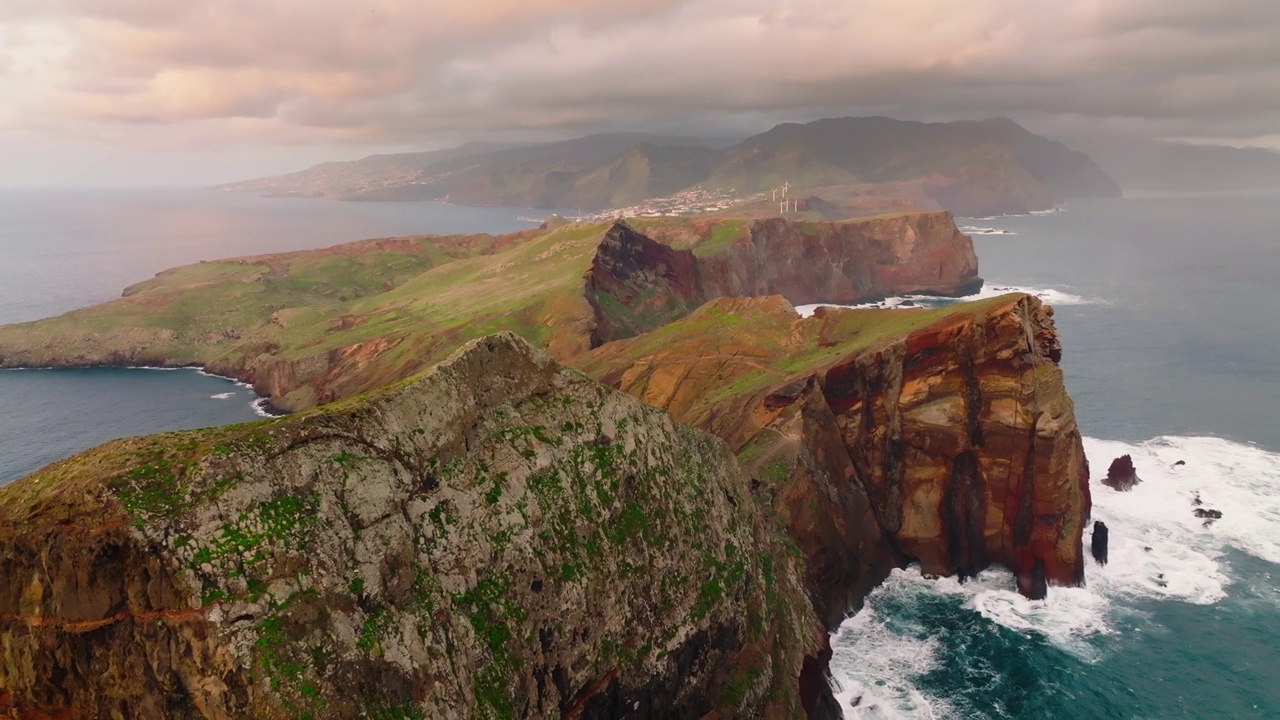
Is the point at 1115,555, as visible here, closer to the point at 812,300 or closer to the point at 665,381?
the point at 665,381

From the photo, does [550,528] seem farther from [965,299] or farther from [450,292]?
[965,299]

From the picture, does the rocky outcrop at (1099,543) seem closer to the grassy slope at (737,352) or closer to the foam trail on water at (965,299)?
the grassy slope at (737,352)

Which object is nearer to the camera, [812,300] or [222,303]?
[222,303]

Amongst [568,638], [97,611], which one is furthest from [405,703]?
[97,611]

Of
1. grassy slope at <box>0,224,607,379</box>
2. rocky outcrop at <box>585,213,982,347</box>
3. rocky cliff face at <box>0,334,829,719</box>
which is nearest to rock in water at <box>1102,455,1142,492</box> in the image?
rocky cliff face at <box>0,334,829,719</box>

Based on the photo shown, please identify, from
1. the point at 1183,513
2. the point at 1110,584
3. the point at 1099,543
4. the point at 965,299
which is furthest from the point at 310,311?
the point at 965,299

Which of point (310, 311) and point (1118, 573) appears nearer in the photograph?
point (1118, 573)

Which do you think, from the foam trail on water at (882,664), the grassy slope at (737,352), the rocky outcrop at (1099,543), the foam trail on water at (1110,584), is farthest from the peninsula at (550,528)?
the rocky outcrop at (1099,543)
